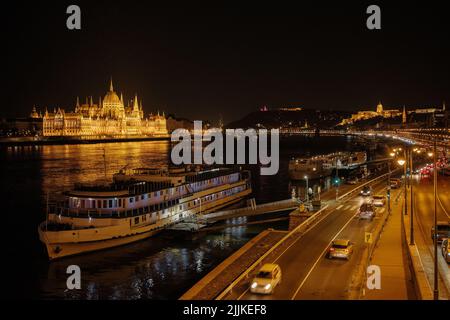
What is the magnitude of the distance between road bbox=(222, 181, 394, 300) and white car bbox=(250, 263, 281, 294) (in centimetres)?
18

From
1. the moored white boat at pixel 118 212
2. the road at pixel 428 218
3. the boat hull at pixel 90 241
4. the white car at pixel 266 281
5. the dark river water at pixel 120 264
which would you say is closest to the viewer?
the white car at pixel 266 281

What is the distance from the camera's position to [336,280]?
1580 centimetres

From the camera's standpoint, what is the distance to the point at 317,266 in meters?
17.4

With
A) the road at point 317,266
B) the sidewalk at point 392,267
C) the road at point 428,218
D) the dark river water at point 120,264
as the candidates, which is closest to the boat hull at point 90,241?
the dark river water at point 120,264

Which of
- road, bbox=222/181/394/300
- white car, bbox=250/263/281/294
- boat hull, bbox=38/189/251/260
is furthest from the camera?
boat hull, bbox=38/189/251/260

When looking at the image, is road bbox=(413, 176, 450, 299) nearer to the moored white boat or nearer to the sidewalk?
the sidewalk

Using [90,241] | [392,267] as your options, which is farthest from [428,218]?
[90,241]

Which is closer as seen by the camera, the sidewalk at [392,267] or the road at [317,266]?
the sidewalk at [392,267]

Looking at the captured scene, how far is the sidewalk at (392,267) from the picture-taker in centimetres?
1434

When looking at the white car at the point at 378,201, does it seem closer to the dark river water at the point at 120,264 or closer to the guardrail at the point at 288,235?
the guardrail at the point at 288,235

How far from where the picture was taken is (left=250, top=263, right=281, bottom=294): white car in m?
14.5

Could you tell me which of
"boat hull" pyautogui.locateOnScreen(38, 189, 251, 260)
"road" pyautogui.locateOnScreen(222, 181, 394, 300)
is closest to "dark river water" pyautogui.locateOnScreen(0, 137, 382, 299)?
"boat hull" pyautogui.locateOnScreen(38, 189, 251, 260)

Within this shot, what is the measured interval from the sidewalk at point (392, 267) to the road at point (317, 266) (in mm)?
774

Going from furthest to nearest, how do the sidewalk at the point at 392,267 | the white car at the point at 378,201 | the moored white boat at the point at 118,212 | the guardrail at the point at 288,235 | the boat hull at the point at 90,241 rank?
the white car at the point at 378,201
the moored white boat at the point at 118,212
the boat hull at the point at 90,241
the guardrail at the point at 288,235
the sidewalk at the point at 392,267
